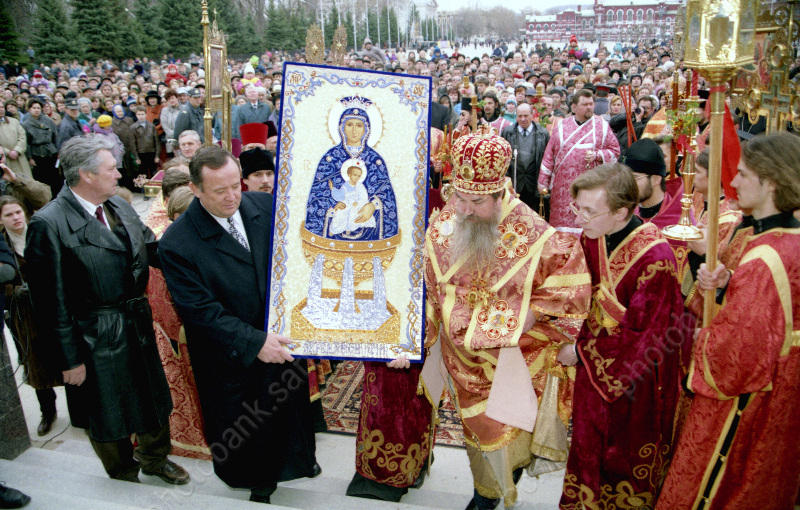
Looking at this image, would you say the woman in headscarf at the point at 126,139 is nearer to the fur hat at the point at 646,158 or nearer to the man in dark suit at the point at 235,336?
the man in dark suit at the point at 235,336

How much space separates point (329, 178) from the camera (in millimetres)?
2900

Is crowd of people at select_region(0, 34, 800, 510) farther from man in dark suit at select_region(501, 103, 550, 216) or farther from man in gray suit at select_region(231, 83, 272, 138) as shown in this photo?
man in gray suit at select_region(231, 83, 272, 138)

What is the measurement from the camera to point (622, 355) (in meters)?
2.66

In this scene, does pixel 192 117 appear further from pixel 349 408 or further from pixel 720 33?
pixel 720 33

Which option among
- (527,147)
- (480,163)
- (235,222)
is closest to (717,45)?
(480,163)

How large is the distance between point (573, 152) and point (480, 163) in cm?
415

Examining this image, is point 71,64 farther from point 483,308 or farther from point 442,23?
point 442,23

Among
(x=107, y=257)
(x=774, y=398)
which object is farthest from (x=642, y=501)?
(x=107, y=257)

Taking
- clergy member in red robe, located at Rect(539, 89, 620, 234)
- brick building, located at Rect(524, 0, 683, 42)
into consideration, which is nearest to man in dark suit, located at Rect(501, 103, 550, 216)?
clergy member in red robe, located at Rect(539, 89, 620, 234)

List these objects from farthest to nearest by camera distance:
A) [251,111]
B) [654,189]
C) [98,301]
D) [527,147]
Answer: [251,111] → [527,147] → [654,189] → [98,301]

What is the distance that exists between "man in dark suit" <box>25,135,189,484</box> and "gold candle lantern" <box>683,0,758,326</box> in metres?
2.65

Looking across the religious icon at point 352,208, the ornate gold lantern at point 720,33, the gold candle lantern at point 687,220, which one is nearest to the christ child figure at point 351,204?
the religious icon at point 352,208

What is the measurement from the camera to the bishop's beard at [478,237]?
9.04 ft

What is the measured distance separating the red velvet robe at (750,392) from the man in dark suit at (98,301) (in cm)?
260
